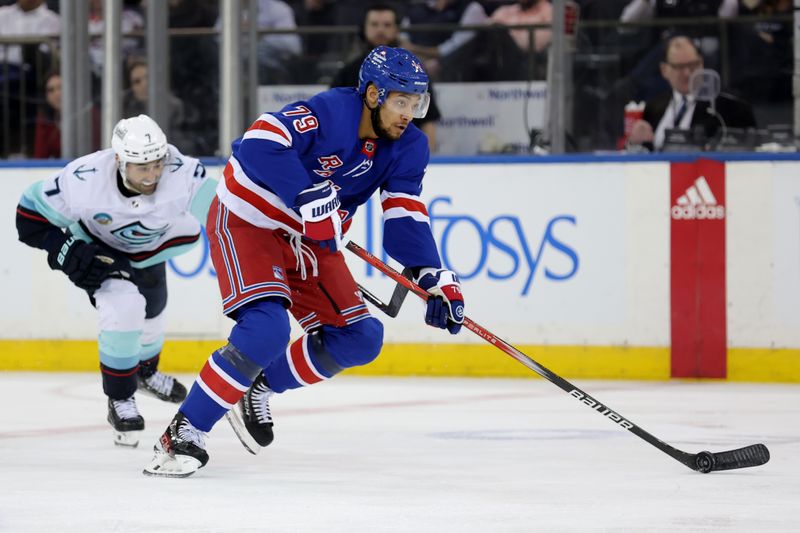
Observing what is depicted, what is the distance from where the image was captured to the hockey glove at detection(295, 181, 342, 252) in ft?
11.8

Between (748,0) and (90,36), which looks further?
(90,36)

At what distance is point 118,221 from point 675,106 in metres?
2.99

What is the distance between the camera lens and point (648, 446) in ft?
14.2

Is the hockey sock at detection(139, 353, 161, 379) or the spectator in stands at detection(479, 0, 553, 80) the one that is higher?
the spectator in stands at detection(479, 0, 553, 80)

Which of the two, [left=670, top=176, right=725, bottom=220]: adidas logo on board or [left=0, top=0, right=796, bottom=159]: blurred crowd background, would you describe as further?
[left=0, top=0, right=796, bottom=159]: blurred crowd background

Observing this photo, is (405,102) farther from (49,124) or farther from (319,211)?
(49,124)

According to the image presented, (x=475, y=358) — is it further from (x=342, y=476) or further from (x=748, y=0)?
(x=342, y=476)

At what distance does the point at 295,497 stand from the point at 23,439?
1.49 meters

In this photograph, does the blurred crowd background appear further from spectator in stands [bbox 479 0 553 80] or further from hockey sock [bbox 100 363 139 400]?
hockey sock [bbox 100 363 139 400]

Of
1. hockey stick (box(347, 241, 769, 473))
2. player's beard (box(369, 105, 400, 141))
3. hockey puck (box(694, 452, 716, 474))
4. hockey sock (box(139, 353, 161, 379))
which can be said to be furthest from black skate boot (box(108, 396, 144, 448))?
hockey puck (box(694, 452, 716, 474))

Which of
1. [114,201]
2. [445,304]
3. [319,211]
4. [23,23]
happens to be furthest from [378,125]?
[23,23]

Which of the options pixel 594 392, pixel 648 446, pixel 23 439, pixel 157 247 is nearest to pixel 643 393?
pixel 594 392

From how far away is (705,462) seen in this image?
12.3ft

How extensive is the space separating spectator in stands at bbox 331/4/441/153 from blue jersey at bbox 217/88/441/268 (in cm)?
277
